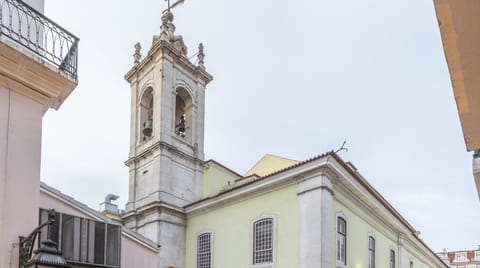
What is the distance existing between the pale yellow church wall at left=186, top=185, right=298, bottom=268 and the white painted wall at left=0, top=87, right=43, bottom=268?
10523mm

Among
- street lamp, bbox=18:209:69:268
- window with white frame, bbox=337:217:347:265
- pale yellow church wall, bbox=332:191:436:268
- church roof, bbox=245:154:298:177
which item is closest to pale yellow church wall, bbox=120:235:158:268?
street lamp, bbox=18:209:69:268

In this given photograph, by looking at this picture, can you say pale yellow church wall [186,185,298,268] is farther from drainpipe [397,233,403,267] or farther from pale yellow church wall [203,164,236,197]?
drainpipe [397,233,403,267]

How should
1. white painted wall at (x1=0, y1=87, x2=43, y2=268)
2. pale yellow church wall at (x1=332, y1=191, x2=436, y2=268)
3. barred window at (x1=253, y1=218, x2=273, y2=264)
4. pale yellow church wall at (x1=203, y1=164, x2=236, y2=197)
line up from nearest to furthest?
white painted wall at (x1=0, y1=87, x2=43, y2=268), barred window at (x1=253, y1=218, x2=273, y2=264), pale yellow church wall at (x1=332, y1=191, x2=436, y2=268), pale yellow church wall at (x1=203, y1=164, x2=236, y2=197)

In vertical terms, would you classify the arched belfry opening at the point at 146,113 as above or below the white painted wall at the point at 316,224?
above

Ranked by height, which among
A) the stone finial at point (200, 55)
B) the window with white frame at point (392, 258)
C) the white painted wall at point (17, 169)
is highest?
the stone finial at point (200, 55)

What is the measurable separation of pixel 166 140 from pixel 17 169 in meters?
14.5

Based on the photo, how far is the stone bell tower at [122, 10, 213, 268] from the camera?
730 inches

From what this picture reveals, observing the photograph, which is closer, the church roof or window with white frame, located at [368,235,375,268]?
window with white frame, located at [368,235,375,268]

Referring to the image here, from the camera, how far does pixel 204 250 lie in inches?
704

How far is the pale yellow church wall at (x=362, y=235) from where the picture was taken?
15.9 metres

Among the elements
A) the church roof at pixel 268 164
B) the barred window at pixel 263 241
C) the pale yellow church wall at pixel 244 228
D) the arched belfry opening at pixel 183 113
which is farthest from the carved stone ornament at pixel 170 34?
the barred window at pixel 263 241

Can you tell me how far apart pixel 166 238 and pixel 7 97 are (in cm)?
1370

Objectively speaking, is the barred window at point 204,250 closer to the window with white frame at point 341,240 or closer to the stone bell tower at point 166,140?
the stone bell tower at point 166,140

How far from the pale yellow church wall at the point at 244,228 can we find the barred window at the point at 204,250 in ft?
0.76
